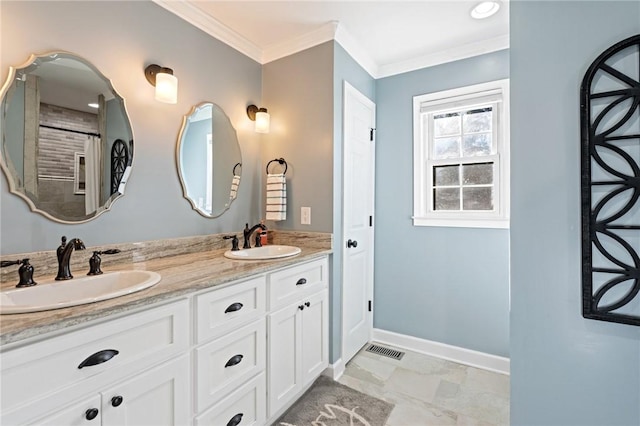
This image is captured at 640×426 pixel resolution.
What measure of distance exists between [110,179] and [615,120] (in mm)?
2156

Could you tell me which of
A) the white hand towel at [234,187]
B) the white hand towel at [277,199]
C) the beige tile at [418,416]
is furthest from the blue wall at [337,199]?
the white hand towel at [234,187]

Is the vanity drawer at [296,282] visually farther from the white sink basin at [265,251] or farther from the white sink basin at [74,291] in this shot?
the white sink basin at [74,291]

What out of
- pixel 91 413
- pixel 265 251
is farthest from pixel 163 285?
pixel 265 251

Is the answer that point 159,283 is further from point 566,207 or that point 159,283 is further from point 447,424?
point 447,424

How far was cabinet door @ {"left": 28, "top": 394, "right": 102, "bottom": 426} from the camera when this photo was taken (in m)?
0.83

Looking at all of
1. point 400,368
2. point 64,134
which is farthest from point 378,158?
point 64,134

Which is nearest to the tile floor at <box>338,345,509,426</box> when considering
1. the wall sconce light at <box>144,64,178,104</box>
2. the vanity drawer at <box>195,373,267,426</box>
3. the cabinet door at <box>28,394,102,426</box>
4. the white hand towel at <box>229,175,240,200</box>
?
the vanity drawer at <box>195,373,267,426</box>

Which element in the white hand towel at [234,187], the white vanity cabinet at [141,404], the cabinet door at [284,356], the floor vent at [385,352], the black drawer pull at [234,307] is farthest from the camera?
the floor vent at [385,352]

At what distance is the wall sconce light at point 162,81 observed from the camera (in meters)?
1.67

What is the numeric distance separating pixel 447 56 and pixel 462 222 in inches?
55.7

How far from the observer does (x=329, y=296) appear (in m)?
2.17

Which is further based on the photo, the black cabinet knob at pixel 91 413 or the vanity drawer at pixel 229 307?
the vanity drawer at pixel 229 307

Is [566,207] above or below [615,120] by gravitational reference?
below

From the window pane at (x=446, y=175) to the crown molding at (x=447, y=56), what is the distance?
0.91m
